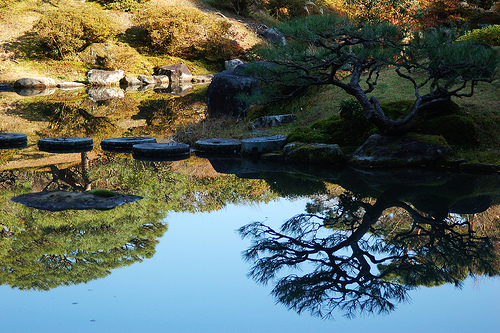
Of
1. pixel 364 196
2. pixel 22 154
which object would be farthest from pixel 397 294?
pixel 22 154

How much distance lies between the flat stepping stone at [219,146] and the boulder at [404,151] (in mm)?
2460

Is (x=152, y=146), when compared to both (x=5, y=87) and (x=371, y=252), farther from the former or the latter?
(x=5, y=87)

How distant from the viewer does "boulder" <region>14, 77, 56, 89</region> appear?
76.0 feet

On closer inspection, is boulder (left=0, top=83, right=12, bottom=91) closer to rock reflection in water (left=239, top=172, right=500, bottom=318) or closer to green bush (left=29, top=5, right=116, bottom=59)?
green bush (left=29, top=5, right=116, bottom=59)

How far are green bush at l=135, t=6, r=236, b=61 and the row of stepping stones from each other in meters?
19.4

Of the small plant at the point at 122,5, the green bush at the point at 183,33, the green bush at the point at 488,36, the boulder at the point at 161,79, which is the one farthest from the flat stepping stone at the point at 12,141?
the small plant at the point at 122,5

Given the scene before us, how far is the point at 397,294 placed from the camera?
12.0ft

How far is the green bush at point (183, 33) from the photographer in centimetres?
2878

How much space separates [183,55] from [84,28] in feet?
20.9

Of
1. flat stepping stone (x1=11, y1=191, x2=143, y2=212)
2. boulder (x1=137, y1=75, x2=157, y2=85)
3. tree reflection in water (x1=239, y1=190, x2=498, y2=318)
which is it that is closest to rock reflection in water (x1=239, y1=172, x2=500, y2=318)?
tree reflection in water (x1=239, y1=190, x2=498, y2=318)

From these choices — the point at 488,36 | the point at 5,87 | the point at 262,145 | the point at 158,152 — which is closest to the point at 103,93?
the point at 5,87

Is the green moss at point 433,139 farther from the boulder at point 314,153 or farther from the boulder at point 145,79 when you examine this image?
the boulder at point 145,79

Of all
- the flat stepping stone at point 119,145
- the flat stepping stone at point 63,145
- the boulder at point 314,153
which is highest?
the boulder at point 314,153

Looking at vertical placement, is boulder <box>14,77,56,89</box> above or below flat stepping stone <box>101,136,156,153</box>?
below
